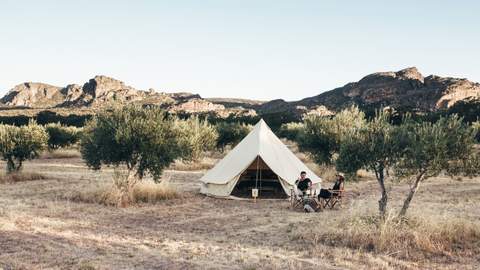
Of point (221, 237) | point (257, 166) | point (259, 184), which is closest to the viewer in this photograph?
point (221, 237)

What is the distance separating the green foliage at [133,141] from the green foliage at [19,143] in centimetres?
828

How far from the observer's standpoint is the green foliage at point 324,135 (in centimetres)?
2608

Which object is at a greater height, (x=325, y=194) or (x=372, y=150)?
(x=372, y=150)

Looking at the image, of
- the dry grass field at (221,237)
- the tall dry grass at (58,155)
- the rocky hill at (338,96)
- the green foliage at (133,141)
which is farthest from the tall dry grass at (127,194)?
the rocky hill at (338,96)

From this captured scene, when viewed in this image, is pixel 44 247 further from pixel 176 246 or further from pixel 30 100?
pixel 30 100

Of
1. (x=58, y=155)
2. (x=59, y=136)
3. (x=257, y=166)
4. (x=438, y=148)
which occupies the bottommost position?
(x=58, y=155)

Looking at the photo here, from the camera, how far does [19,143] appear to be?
24875 millimetres

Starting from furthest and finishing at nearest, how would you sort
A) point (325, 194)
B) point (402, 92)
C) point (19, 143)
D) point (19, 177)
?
1. point (402, 92)
2. point (19, 143)
3. point (19, 177)
4. point (325, 194)

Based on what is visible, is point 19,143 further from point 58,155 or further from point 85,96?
point 85,96

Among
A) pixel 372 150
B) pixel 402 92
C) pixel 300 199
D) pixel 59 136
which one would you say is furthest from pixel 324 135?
pixel 402 92

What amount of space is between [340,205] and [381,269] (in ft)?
29.7

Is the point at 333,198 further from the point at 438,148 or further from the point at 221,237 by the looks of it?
the point at 221,237

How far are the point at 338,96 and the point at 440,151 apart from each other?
331ft

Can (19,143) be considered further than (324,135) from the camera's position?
No
